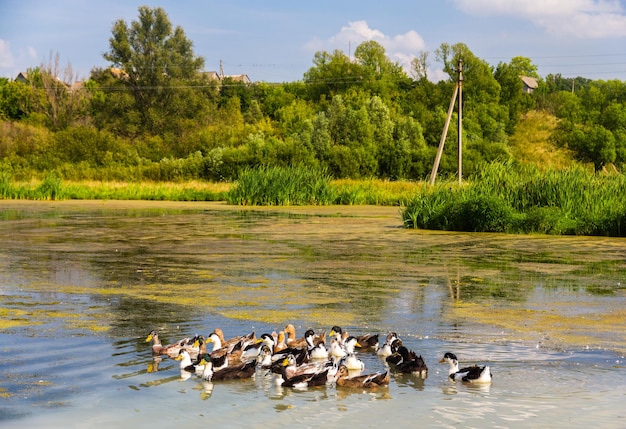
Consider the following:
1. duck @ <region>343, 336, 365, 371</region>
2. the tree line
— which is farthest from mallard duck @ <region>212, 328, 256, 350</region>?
the tree line

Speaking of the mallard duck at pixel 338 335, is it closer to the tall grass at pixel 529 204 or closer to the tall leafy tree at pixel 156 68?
the tall grass at pixel 529 204

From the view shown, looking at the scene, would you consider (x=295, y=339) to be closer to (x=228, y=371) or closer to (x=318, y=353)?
(x=318, y=353)

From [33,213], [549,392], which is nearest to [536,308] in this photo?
[549,392]

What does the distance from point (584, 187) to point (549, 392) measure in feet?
63.8

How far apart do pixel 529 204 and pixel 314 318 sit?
53.3 feet

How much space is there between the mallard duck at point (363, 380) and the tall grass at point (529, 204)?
1776cm

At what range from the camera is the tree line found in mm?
58812

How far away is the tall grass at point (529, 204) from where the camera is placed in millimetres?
25750

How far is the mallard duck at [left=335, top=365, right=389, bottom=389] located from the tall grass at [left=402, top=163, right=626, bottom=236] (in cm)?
1776

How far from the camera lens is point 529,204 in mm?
27219

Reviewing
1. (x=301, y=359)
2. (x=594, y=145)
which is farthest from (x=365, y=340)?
(x=594, y=145)

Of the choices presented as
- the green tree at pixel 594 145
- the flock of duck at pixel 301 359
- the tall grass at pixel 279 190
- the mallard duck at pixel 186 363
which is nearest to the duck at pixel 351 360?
the flock of duck at pixel 301 359

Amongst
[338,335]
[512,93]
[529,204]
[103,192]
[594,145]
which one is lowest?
[338,335]

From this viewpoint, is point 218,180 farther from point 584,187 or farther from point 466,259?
point 466,259
